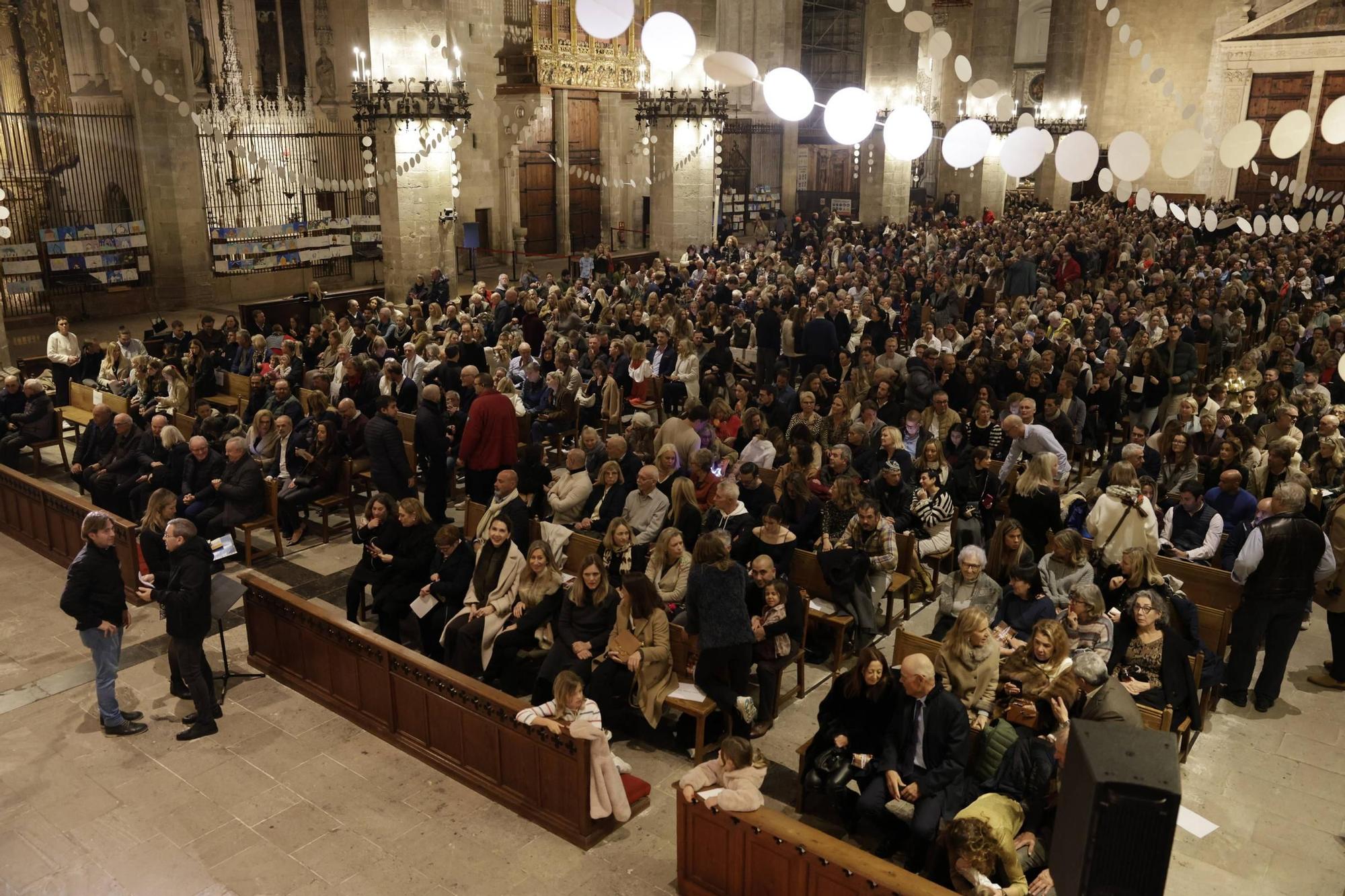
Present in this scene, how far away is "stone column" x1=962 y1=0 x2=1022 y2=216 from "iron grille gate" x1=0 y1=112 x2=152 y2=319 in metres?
24.4

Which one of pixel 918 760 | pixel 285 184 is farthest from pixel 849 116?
pixel 285 184

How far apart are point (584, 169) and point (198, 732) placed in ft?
74.8

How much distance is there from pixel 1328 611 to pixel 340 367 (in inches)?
370

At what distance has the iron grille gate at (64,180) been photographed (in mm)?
18312

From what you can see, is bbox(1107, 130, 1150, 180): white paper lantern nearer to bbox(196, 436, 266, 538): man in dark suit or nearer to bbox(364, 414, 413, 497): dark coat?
bbox(364, 414, 413, 497): dark coat

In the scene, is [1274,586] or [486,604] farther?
[486,604]

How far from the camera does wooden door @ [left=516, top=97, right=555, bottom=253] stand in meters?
26.1

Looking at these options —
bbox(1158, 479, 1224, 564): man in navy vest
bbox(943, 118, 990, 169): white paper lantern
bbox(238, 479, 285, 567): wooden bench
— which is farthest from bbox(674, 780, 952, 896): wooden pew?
bbox(943, 118, 990, 169): white paper lantern

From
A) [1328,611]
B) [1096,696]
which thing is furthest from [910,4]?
[1096,696]

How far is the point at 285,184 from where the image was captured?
21141 millimetres

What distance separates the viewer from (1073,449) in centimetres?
1081

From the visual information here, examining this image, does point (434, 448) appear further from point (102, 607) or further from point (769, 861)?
point (769, 861)

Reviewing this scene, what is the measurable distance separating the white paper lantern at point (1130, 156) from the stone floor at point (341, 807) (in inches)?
176

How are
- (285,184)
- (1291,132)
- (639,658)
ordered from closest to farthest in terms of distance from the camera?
(639,658) → (1291,132) → (285,184)
